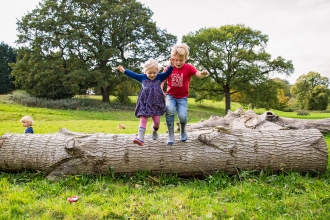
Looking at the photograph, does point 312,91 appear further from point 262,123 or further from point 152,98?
point 152,98

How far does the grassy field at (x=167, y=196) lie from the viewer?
4.02m

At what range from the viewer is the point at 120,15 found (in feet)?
109

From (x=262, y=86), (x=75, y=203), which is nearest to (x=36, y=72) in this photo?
(x=262, y=86)

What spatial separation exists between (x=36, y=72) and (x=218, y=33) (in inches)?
906

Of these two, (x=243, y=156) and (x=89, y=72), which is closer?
(x=243, y=156)

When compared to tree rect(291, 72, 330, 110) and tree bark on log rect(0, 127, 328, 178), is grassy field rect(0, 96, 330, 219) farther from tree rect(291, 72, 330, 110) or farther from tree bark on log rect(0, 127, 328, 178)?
tree rect(291, 72, 330, 110)

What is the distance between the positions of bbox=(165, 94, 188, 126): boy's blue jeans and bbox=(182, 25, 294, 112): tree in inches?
1169

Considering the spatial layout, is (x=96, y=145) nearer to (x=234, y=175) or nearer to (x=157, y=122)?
(x=157, y=122)

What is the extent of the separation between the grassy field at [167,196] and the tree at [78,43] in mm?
25296

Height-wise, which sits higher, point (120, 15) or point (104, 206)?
point (120, 15)

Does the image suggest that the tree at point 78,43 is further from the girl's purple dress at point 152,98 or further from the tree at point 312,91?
the tree at point 312,91

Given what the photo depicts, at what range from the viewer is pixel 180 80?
523 centimetres

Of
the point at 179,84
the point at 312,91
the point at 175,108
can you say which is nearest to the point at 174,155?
the point at 175,108

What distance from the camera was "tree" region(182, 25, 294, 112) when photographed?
112ft
